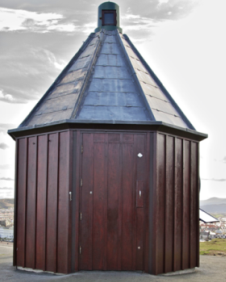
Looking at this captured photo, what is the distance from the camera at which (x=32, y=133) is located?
32.7ft

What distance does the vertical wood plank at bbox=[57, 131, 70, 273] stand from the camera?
29.0 ft

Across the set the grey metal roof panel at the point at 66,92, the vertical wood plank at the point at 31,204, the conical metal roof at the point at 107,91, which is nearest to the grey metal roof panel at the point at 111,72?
the conical metal roof at the point at 107,91

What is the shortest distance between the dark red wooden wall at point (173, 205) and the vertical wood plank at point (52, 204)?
2365 millimetres

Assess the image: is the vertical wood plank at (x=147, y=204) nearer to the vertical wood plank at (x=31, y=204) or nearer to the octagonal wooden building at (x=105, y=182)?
the octagonal wooden building at (x=105, y=182)

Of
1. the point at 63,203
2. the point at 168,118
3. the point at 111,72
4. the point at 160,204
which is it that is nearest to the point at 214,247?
the point at 160,204

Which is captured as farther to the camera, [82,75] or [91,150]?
[82,75]

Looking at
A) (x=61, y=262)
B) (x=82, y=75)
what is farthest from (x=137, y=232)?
(x=82, y=75)

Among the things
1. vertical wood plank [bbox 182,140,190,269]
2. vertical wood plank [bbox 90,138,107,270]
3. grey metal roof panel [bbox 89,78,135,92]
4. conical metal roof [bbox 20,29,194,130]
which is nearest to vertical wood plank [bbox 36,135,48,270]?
conical metal roof [bbox 20,29,194,130]

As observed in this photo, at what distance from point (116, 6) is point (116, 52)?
2200 millimetres

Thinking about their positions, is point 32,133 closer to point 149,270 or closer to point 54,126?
point 54,126

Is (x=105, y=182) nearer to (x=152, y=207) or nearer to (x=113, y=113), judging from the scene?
(x=152, y=207)

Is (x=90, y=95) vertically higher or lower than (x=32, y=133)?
higher

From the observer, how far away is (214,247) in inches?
580

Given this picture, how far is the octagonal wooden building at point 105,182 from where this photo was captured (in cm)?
891
